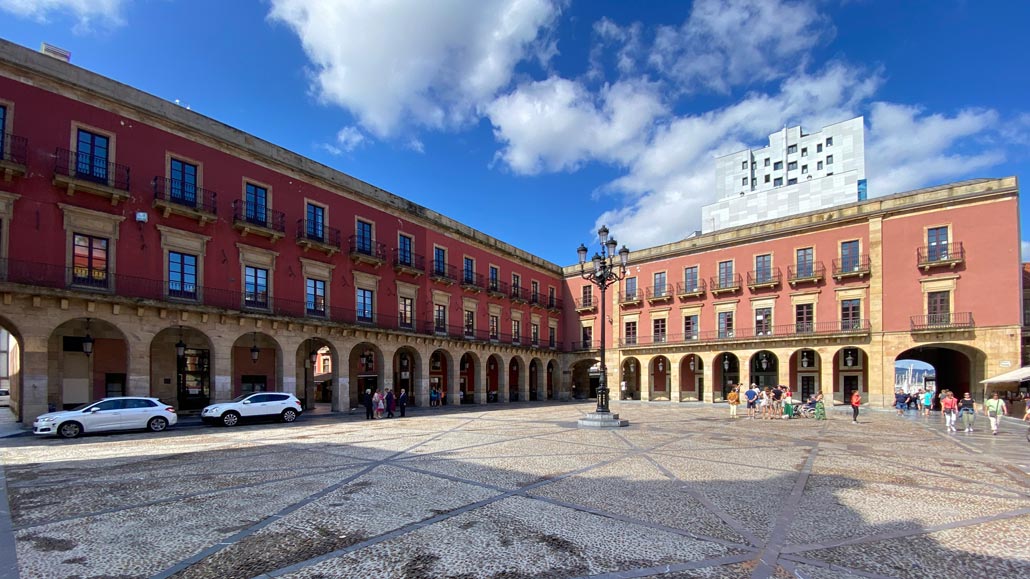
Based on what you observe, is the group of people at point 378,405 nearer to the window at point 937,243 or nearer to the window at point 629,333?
the window at point 629,333

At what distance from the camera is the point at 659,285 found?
38.4 metres

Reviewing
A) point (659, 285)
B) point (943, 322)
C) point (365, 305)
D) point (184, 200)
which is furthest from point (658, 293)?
point (184, 200)

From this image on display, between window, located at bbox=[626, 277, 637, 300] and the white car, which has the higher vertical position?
window, located at bbox=[626, 277, 637, 300]

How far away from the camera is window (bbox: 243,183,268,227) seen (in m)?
21.8

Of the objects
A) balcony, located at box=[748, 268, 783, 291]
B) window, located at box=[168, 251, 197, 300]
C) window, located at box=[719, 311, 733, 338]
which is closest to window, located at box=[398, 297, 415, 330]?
window, located at box=[168, 251, 197, 300]

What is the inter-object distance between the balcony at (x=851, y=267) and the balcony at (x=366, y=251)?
2627 cm

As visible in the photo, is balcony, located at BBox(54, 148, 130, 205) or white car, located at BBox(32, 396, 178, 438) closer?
white car, located at BBox(32, 396, 178, 438)

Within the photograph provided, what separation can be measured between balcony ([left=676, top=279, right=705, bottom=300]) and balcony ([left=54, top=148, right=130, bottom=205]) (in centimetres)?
3189

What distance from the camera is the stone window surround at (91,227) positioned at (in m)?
16.5

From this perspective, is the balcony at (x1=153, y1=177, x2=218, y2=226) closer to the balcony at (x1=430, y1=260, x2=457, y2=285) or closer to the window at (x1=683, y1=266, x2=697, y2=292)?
the balcony at (x1=430, y1=260, x2=457, y2=285)

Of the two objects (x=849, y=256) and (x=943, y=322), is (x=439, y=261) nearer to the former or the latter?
(x=849, y=256)

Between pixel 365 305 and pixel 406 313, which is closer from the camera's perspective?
pixel 365 305

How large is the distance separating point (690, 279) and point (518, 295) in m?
12.4

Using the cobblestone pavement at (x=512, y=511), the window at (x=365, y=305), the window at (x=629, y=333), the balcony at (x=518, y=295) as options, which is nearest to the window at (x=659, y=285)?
the window at (x=629, y=333)
